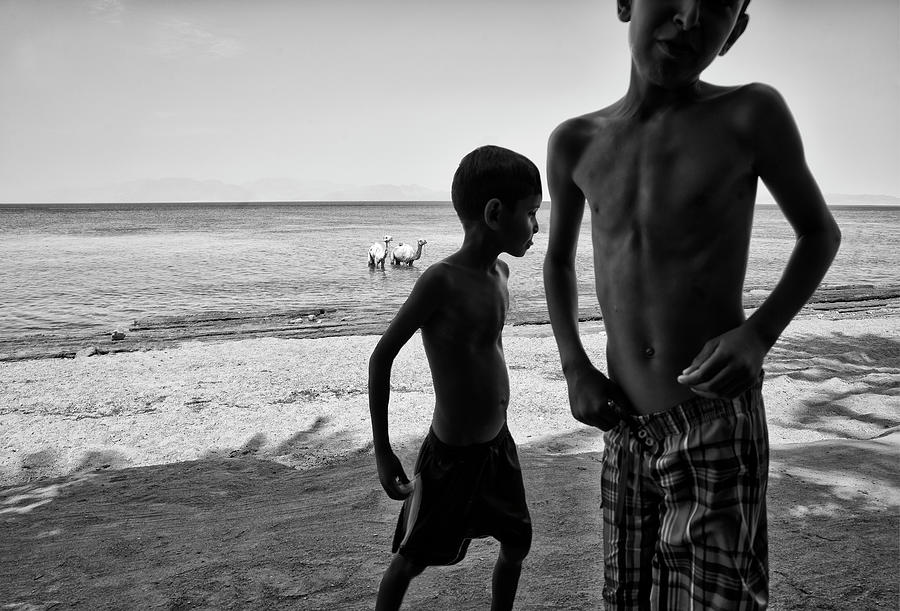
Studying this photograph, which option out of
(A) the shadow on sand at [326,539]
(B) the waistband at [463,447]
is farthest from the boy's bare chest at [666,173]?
(A) the shadow on sand at [326,539]

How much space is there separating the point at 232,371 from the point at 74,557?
5009 millimetres

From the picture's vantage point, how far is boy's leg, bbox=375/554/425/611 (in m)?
2.18

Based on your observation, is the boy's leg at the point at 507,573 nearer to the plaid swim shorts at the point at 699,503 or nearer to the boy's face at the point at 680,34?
the plaid swim shorts at the point at 699,503

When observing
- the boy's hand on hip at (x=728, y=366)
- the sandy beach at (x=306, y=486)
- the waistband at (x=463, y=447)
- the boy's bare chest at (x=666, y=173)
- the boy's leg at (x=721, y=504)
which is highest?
the boy's bare chest at (x=666, y=173)

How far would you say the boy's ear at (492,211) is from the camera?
2217 millimetres

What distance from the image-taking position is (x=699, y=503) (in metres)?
1.44

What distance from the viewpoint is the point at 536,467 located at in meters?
4.43

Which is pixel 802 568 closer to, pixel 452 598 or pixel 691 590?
pixel 452 598

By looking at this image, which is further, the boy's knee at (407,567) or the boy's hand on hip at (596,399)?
the boy's knee at (407,567)

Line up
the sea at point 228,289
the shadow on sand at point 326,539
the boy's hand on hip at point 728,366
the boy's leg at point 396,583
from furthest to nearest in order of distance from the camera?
the sea at point 228,289 < the shadow on sand at point 326,539 < the boy's leg at point 396,583 < the boy's hand on hip at point 728,366

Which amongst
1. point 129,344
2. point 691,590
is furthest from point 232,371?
point 691,590

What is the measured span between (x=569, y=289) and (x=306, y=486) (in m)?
3.13

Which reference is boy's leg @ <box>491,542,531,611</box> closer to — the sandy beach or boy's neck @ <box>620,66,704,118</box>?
the sandy beach

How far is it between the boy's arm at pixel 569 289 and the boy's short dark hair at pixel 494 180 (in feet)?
1.19
